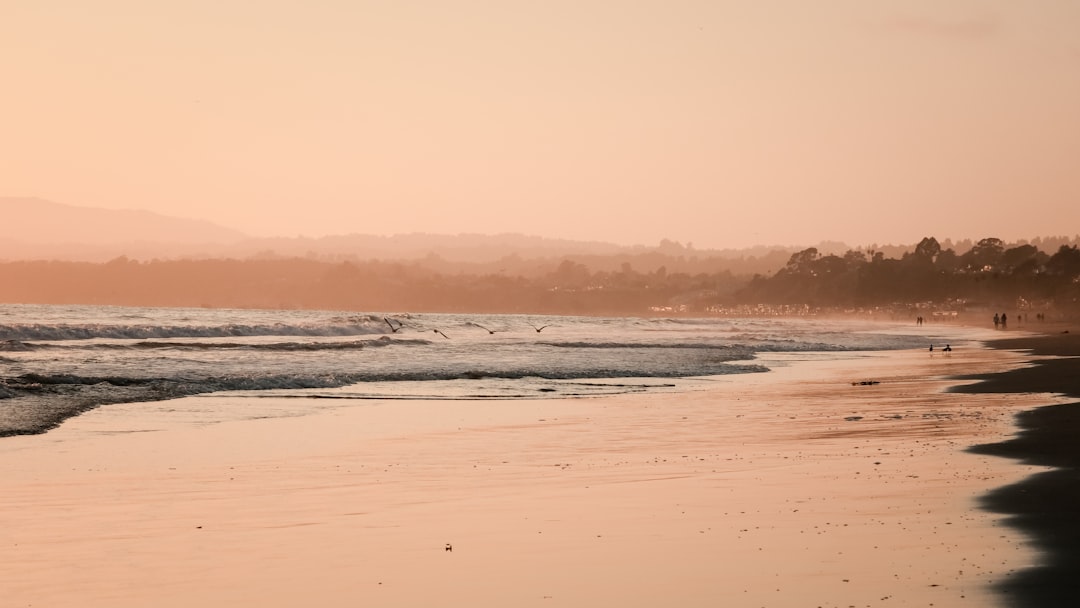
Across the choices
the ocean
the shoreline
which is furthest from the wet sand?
the ocean

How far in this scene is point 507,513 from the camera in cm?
1190

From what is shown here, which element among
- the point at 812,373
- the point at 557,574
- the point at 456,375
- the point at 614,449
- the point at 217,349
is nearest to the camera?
the point at 557,574

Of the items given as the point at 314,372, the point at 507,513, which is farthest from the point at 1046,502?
the point at 314,372

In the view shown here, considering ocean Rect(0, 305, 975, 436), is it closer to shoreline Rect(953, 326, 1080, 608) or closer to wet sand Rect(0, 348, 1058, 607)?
wet sand Rect(0, 348, 1058, 607)

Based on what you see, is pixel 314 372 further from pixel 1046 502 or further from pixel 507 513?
pixel 1046 502

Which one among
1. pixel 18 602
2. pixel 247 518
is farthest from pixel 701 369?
pixel 18 602

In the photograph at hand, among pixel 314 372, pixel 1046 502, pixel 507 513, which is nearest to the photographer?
pixel 507 513

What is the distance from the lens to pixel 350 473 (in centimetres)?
1491

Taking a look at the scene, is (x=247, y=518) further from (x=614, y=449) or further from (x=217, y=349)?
(x=217, y=349)

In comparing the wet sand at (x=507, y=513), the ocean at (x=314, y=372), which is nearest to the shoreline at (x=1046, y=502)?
the wet sand at (x=507, y=513)

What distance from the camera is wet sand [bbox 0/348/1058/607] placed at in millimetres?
8703

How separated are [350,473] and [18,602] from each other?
6827 mm

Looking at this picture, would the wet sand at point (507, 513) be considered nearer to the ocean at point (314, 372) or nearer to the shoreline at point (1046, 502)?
the shoreline at point (1046, 502)

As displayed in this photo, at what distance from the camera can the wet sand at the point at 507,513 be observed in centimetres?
870
